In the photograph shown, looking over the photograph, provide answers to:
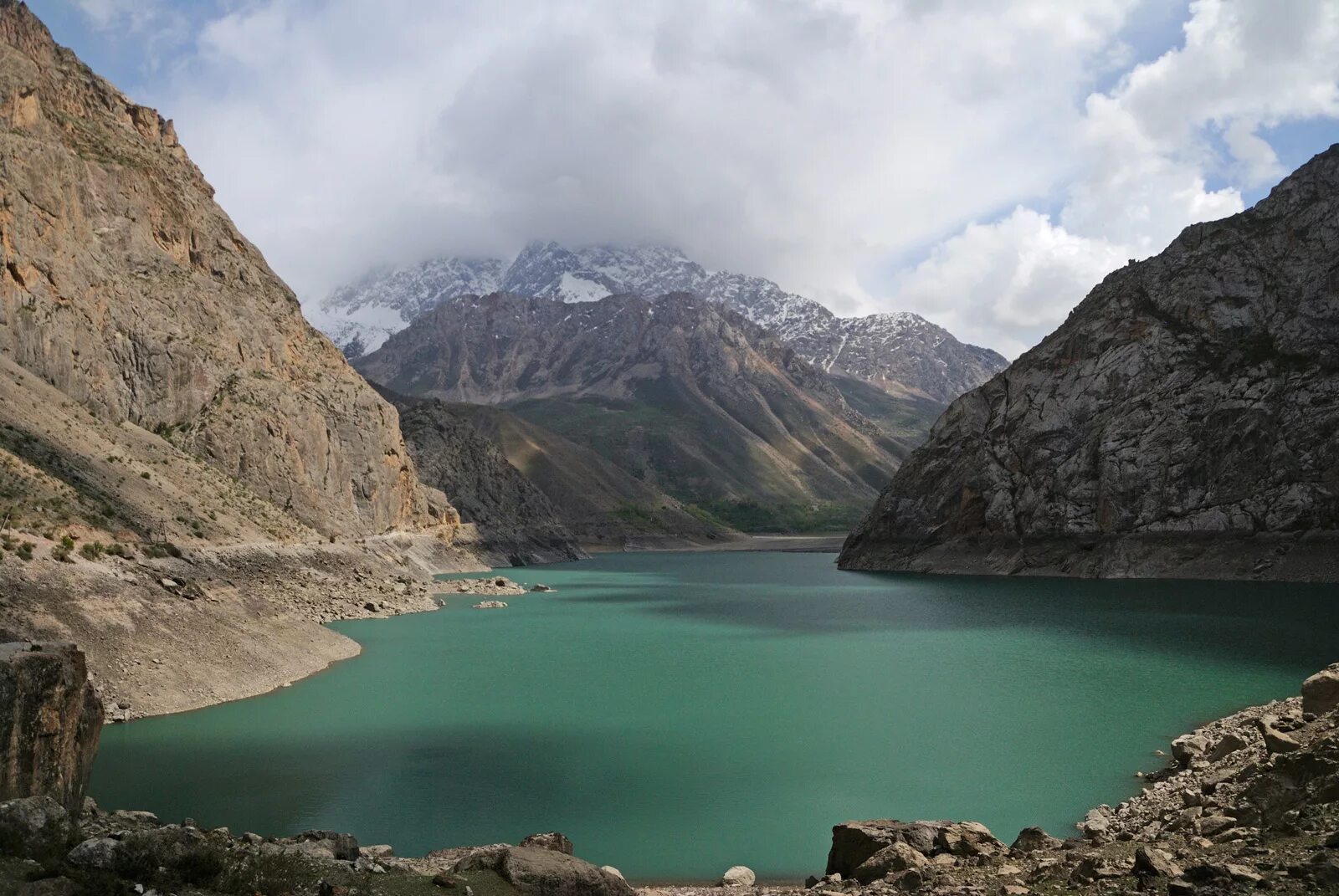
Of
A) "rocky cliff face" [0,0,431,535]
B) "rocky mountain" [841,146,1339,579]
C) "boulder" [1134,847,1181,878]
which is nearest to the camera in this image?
"boulder" [1134,847,1181,878]

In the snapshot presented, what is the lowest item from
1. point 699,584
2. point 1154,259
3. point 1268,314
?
point 699,584

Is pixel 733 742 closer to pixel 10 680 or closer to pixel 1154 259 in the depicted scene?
pixel 10 680

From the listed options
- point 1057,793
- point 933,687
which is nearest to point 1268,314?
point 933,687

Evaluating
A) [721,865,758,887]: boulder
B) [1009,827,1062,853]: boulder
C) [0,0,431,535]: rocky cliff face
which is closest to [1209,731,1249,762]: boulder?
[1009,827,1062,853]: boulder

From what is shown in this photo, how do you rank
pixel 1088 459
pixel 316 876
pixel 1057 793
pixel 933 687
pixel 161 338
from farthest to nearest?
1. pixel 1088 459
2. pixel 161 338
3. pixel 933 687
4. pixel 1057 793
5. pixel 316 876

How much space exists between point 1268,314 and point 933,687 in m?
79.7

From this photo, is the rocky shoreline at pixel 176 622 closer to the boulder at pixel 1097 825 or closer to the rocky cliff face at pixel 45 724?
the rocky cliff face at pixel 45 724

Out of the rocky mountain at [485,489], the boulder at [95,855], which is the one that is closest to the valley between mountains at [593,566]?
the boulder at [95,855]

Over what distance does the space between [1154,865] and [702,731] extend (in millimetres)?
18009

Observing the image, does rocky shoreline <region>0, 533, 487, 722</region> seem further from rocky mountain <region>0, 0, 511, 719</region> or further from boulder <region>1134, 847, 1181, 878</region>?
boulder <region>1134, 847, 1181, 878</region>

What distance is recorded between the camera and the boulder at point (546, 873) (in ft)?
44.7

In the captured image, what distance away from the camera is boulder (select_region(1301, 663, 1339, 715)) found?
21.5 meters

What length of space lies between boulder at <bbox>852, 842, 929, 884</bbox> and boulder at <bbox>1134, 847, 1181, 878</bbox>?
3608 mm

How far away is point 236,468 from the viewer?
230 ft
